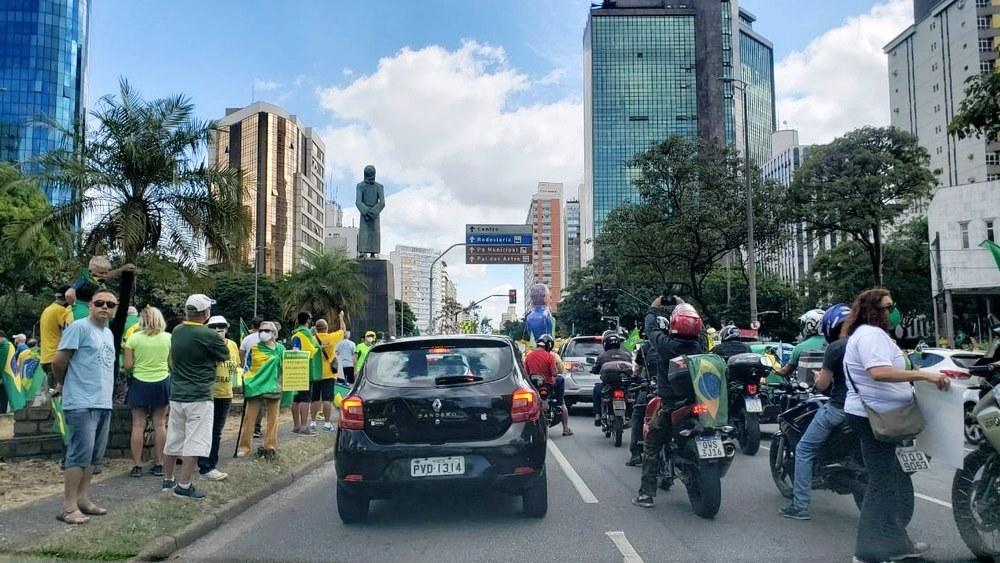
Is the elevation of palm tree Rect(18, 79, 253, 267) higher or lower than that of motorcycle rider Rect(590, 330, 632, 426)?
higher

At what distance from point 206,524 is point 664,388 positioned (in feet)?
12.9

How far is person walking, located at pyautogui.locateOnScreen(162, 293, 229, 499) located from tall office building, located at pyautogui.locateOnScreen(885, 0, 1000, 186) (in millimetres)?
81412

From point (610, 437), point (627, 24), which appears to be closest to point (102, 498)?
point (610, 437)

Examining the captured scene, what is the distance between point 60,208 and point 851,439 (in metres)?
14.0

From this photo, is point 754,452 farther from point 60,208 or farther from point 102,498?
point 60,208

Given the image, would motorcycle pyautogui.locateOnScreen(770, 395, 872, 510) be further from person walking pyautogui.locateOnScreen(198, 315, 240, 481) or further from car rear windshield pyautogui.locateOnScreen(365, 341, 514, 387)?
person walking pyautogui.locateOnScreen(198, 315, 240, 481)

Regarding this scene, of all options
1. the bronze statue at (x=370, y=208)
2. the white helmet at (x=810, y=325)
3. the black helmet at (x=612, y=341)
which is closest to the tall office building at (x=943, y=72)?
the bronze statue at (x=370, y=208)

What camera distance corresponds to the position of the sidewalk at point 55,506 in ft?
18.0

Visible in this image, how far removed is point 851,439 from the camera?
609cm

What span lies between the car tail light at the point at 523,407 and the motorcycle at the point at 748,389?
4.17 meters

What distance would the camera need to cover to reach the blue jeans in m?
5.94

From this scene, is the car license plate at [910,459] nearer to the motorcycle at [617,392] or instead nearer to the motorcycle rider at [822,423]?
the motorcycle rider at [822,423]

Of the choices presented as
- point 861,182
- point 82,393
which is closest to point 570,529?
point 82,393

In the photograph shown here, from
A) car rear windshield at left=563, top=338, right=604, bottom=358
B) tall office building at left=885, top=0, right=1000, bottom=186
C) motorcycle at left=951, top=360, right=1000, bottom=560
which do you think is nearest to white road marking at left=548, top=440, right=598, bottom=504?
motorcycle at left=951, top=360, right=1000, bottom=560
